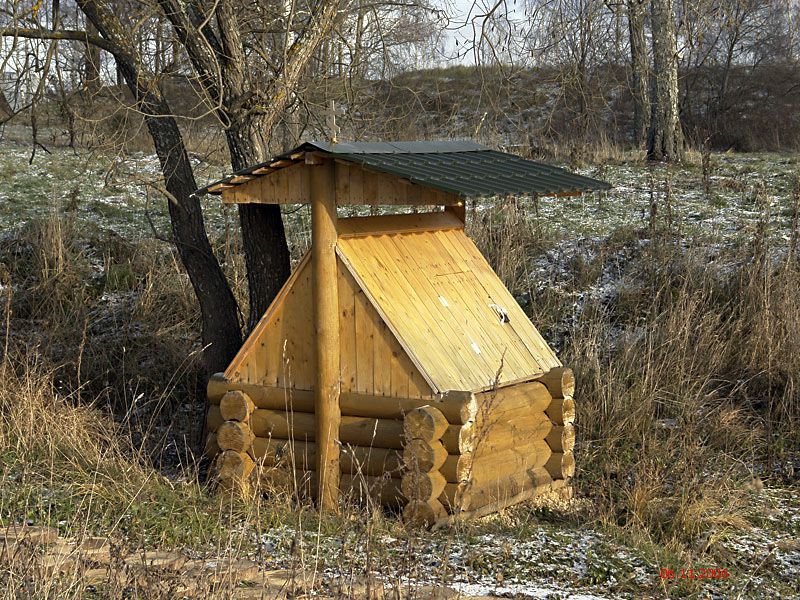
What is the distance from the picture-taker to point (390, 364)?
18.3 feet

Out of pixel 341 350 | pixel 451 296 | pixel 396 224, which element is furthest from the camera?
pixel 396 224

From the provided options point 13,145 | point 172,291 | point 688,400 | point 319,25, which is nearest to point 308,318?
point 319,25

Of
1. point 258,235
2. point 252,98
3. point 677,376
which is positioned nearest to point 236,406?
point 258,235

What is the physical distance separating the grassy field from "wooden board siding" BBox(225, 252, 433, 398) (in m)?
0.67

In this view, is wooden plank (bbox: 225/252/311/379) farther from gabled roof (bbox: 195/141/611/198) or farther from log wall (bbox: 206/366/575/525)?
gabled roof (bbox: 195/141/611/198)

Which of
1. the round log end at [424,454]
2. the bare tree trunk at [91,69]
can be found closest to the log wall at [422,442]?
the round log end at [424,454]

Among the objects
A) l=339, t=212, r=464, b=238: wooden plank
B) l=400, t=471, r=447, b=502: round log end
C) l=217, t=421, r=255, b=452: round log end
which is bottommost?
l=400, t=471, r=447, b=502: round log end

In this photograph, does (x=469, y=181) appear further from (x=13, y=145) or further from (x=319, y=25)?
(x=13, y=145)

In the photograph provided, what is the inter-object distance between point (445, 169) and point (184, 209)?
9.16ft

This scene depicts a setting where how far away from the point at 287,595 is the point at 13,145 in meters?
16.4

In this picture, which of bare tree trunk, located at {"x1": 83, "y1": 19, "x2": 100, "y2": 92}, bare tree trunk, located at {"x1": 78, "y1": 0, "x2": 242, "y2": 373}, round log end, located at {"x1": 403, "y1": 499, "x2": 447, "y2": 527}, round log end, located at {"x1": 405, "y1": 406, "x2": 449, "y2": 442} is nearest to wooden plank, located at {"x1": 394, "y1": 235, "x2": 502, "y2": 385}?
round log end, located at {"x1": 405, "y1": 406, "x2": 449, "y2": 442}

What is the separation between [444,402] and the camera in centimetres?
540

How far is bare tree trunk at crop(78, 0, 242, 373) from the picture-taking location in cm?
727

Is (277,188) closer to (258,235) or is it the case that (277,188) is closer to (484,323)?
(258,235)
